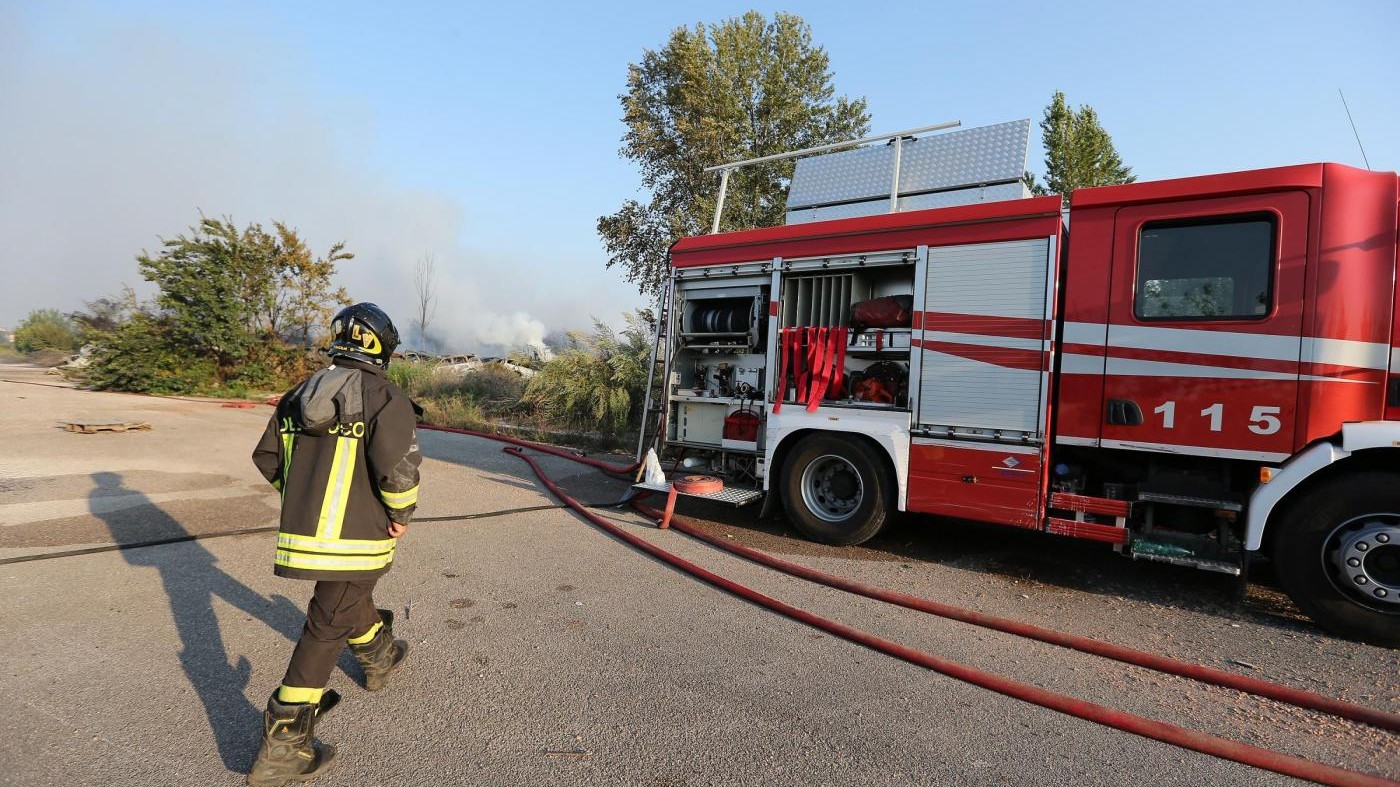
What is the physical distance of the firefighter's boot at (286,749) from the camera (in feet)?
8.16

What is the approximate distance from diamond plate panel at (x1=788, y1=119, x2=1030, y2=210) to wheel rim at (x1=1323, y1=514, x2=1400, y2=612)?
3.21 meters

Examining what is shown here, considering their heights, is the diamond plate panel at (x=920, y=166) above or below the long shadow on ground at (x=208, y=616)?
above

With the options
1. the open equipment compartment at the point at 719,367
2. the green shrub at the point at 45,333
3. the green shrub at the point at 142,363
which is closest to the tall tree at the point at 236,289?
the green shrub at the point at 142,363

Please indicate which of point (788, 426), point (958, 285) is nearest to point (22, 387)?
point (788, 426)

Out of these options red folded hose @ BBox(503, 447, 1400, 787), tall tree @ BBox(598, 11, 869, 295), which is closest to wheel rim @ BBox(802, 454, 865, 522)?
red folded hose @ BBox(503, 447, 1400, 787)

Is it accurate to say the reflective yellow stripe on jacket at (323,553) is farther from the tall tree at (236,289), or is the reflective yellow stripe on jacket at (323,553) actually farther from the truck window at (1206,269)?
the tall tree at (236,289)

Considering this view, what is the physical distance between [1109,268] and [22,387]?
22.1 meters

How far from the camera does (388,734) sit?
2887 mm

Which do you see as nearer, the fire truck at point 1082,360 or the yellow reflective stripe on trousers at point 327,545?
the yellow reflective stripe on trousers at point 327,545

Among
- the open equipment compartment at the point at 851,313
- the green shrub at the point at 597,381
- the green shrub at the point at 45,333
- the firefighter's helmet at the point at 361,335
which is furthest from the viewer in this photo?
the green shrub at the point at 45,333

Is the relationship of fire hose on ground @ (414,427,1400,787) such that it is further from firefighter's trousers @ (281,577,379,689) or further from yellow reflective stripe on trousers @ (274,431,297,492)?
yellow reflective stripe on trousers @ (274,431,297,492)

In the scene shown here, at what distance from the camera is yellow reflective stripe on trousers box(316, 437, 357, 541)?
2.68m

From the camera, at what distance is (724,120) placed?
16844 millimetres


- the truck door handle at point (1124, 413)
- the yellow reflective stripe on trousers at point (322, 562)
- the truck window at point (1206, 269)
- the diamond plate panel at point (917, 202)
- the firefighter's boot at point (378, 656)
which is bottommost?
the firefighter's boot at point (378, 656)
